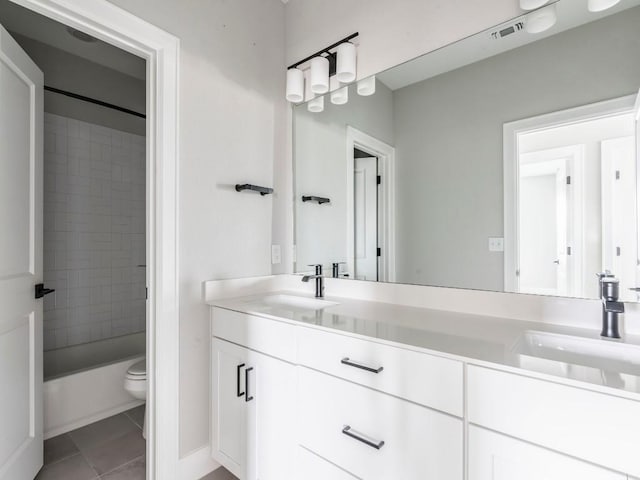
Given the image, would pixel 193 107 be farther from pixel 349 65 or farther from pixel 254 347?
pixel 254 347

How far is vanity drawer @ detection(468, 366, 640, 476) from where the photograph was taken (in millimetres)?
654

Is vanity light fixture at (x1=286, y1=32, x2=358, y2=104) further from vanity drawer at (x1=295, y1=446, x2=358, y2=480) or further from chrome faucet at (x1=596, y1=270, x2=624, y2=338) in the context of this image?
vanity drawer at (x1=295, y1=446, x2=358, y2=480)

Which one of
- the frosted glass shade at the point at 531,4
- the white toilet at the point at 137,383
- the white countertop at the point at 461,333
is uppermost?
the frosted glass shade at the point at 531,4

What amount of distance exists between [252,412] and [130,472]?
33.0 inches

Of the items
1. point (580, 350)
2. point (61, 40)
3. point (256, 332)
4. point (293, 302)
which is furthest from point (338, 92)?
point (61, 40)

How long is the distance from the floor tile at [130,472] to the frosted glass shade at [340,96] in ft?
7.36

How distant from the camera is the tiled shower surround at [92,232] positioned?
2.44m

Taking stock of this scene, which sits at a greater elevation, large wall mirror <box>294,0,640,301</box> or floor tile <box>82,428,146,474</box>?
large wall mirror <box>294,0,640,301</box>

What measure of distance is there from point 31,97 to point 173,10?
2.68ft

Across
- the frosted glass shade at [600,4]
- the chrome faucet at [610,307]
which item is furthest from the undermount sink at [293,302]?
the frosted glass shade at [600,4]

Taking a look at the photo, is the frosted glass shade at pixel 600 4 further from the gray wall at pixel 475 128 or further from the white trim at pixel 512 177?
the white trim at pixel 512 177

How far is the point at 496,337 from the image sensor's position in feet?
3.34

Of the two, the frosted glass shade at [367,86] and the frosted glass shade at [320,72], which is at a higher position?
the frosted glass shade at [320,72]

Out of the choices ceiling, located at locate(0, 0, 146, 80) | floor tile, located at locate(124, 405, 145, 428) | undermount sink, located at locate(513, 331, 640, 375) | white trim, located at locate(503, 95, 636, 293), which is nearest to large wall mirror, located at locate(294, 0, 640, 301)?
white trim, located at locate(503, 95, 636, 293)
